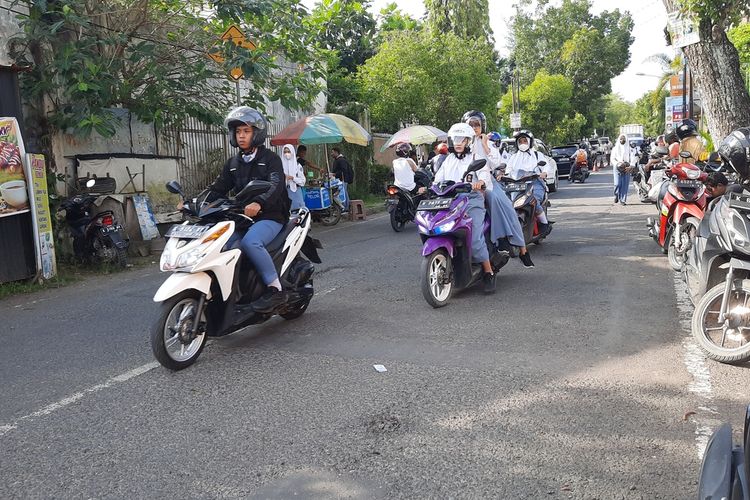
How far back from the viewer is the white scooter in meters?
4.74

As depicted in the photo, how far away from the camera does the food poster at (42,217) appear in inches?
343

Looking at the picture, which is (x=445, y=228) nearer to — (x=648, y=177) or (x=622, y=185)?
(x=648, y=177)

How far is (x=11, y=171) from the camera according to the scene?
8430 millimetres

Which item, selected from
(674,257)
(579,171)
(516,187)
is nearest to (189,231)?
(516,187)

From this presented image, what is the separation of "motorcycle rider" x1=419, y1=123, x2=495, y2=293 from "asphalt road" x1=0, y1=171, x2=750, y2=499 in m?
0.40

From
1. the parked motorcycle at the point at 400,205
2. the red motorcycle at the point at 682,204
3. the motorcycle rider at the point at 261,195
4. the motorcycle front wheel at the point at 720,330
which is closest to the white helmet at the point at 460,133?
the motorcycle rider at the point at 261,195

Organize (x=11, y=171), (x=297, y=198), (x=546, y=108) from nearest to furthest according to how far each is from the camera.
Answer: (x=11, y=171) → (x=297, y=198) → (x=546, y=108)

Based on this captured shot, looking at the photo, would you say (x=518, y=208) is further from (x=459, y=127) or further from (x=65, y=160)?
(x=65, y=160)

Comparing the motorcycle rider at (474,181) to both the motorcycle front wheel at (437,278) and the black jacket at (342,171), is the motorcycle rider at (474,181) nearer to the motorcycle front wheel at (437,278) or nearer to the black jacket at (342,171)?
the motorcycle front wheel at (437,278)

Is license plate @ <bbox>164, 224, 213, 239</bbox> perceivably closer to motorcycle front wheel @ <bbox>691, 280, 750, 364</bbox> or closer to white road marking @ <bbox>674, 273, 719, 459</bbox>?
white road marking @ <bbox>674, 273, 719, 459</bbox>

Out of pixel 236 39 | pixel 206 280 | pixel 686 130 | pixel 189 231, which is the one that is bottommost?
pixel 206 280

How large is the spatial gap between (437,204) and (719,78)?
486 centimetres

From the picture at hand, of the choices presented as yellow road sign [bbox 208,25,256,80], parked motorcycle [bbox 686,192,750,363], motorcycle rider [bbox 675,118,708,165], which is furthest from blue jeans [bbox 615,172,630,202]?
parked motorcycle [bbox 686,192,750,363]

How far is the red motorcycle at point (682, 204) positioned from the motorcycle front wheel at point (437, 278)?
276 cm
